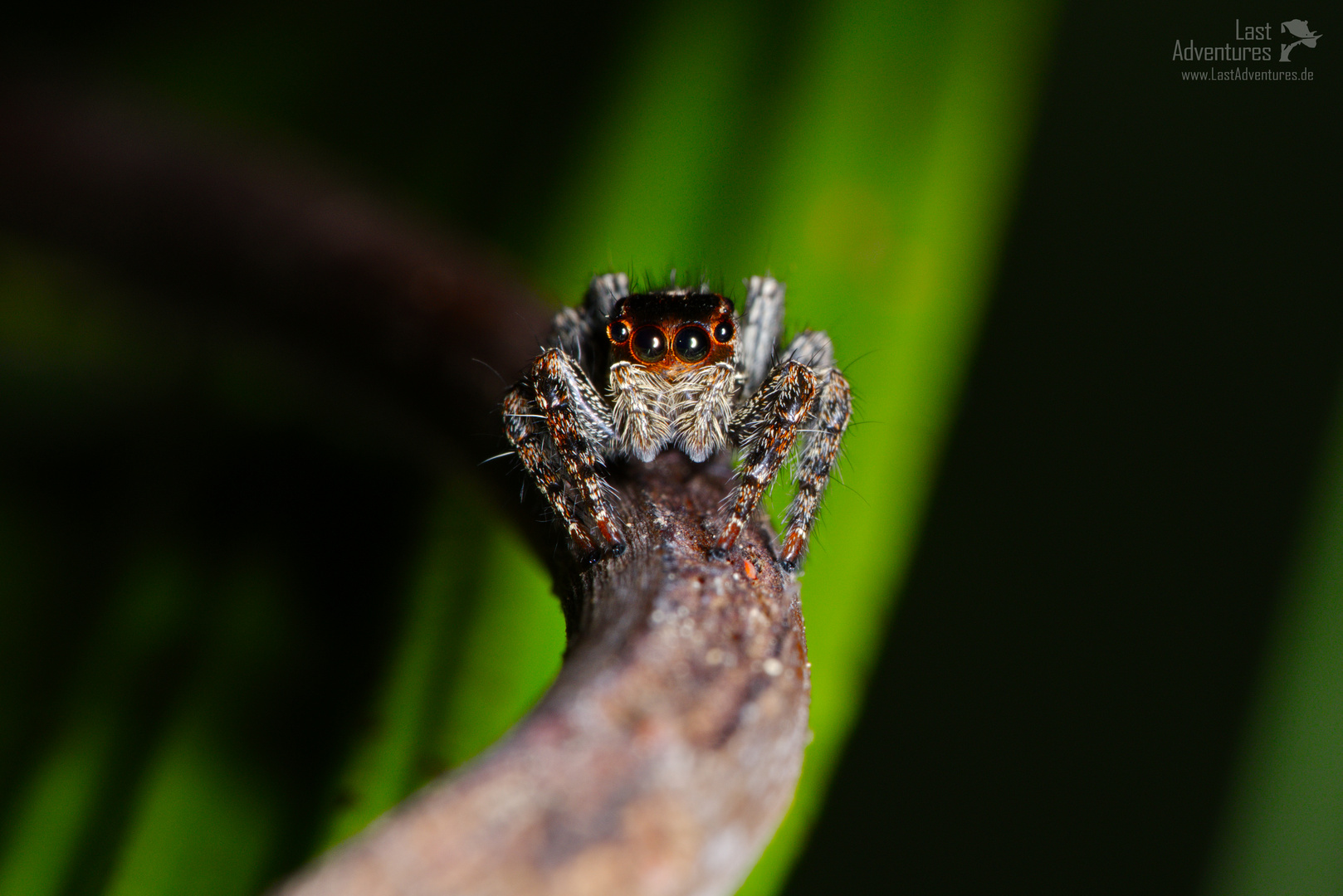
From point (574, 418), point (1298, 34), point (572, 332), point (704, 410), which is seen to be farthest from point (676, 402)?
point (1298, 34)

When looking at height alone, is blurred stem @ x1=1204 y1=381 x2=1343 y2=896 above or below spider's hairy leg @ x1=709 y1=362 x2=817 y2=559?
below

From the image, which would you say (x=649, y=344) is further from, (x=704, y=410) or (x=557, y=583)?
A: (x=557, y=583)

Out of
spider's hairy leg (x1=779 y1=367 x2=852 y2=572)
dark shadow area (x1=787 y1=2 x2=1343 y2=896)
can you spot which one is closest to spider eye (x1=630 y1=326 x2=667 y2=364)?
spider's hairy leg (x1=779 y1=367 x2=852 y2=572)

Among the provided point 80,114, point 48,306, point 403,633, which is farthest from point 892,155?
point 48,306

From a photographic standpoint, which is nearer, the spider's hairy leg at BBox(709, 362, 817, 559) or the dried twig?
the dried twig

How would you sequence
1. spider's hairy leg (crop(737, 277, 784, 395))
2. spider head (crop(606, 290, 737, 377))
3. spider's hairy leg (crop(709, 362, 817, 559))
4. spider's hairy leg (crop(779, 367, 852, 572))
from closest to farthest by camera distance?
spider's hairy leg (crop(709, 362, 817, 559)), spider's hairy leg (crop(779, 367, 852, 572)), spider head (crop(606, 290, 737, 377)), spider's hairy leg (crop(737, 277, 784, 395))

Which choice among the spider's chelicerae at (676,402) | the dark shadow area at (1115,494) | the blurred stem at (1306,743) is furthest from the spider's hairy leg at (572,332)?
the dark shadow area at (1115,494)

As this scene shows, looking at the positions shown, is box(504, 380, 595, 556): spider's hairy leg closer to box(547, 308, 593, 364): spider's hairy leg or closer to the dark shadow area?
box(547, 308, 593, 364): spider's hairy leg
